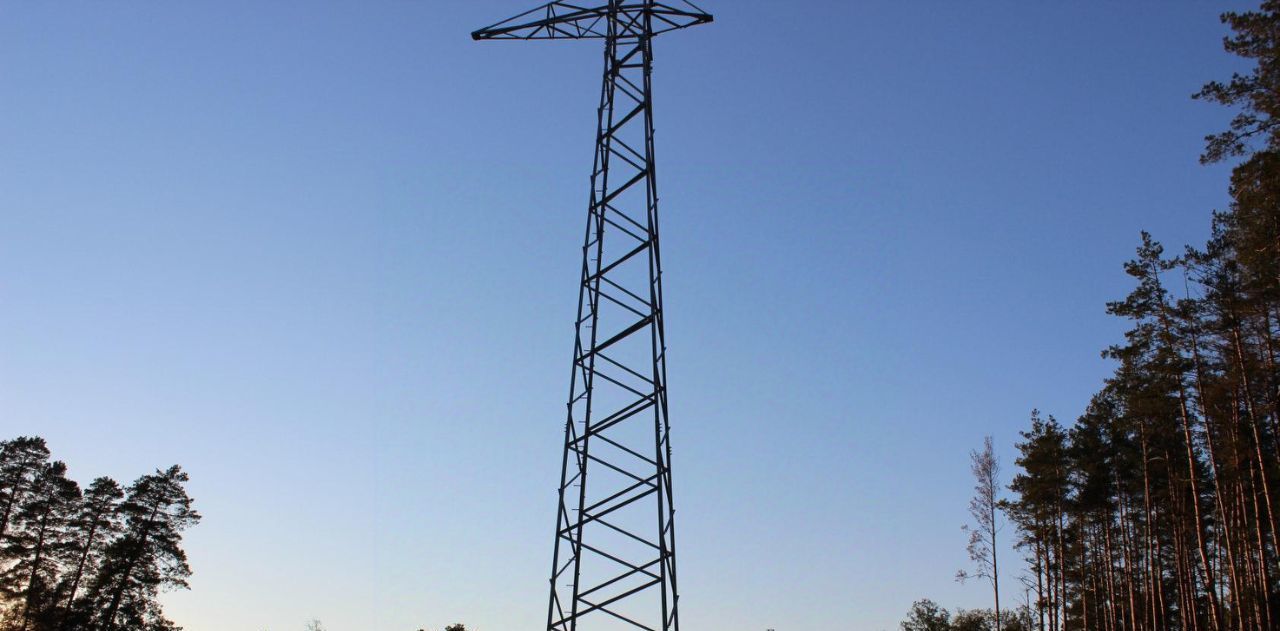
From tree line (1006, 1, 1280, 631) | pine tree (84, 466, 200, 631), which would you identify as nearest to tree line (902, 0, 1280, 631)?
tree line (1006, 1, 1280, 631)

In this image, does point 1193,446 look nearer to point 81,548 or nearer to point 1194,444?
point 1194,444

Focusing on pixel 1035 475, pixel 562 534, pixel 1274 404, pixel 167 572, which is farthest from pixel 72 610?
pixel 1274 404

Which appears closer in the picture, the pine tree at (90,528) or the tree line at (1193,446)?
the tree line at (1193,446)

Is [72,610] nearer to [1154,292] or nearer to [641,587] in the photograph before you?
[641,587]

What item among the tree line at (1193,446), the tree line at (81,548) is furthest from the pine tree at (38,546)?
the tree line at (1193,446)

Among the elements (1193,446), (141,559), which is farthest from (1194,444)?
(141,559)

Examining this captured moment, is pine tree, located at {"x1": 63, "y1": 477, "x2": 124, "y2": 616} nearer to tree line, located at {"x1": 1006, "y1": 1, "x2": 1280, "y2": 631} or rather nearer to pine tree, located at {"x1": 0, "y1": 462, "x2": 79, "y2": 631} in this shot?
pine tree, located at {"x1": 0, "y1": 462, "x2": 79, "y2": 631}

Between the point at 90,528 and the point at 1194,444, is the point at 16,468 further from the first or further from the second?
the point at 1194,444

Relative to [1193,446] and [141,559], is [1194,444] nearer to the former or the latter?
[1193,446]

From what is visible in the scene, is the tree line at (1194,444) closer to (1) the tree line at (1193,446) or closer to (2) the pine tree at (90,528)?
(1) the tree line at (1193,446)

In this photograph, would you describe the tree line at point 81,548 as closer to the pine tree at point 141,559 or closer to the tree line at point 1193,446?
the pine tree at point 141,559

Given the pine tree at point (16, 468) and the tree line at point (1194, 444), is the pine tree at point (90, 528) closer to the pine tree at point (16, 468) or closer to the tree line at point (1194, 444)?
the pine tree at point (16, 468)

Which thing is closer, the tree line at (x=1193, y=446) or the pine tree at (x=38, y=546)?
the tree line at (x=1193, y=446)

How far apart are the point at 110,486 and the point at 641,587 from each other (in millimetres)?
30467
